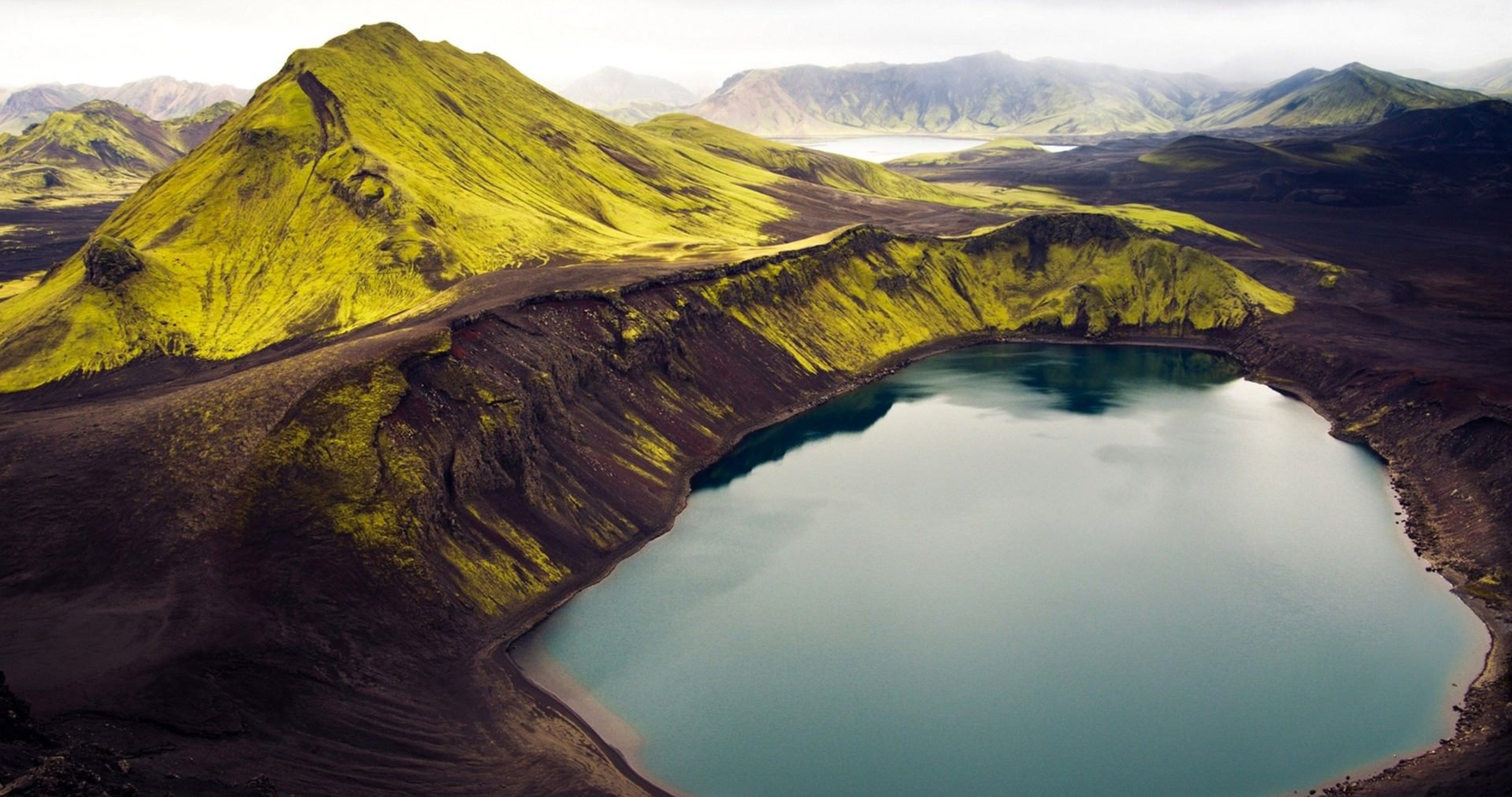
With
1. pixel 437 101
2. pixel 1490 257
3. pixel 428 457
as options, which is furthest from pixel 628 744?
pixel 1490 257

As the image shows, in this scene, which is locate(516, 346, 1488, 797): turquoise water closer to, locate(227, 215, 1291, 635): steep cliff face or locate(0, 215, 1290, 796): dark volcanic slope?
locate(0, 215, 1290, 796): dark volcanic slope

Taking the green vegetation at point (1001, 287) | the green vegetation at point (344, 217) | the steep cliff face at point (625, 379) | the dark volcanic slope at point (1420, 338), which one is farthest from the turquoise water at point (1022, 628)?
the green vegetation at point (344, 217)

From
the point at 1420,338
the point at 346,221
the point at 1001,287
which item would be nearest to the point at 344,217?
the point at 346,221

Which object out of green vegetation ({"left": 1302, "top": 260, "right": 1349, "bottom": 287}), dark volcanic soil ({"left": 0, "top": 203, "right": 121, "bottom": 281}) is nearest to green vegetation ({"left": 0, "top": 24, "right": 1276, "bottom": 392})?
green vegetation ({"left": 1302, "top": 260, "right": 1349, "bottom": 287})

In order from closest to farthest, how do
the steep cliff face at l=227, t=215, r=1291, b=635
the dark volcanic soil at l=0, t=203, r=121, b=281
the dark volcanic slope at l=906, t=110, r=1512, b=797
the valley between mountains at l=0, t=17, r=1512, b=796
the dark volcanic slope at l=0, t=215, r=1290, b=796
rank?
1. the dark volcanic slope at l=0, t=215, r=1290, b=796
2. the valley between mountains at l=0, t=17, r=1512, b=796
3. the dark volcanic slope at l=906, t=110, r=1512, b=797
4. the steep cliff face at l=227, t=215, r=1291, b=635
5. the dark volcanic soil at l=0, t=203, r=121, b=281

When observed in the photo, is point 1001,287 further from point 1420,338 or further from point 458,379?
point 458,379

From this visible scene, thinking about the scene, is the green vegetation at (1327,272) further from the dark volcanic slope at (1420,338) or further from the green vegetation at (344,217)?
the green vegetation at (344,217)
